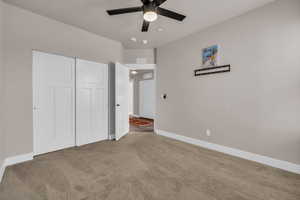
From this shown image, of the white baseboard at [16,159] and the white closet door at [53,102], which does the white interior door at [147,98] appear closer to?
the white closet door at [53,102]

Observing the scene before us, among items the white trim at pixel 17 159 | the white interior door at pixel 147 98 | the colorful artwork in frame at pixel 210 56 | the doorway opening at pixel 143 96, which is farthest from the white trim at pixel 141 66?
the white trim at pixel 17 159

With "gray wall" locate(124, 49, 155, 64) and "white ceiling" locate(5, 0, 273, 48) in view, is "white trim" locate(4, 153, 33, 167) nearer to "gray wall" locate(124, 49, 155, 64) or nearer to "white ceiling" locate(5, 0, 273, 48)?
"white ceiling" locate(5, 0, 273, 48)

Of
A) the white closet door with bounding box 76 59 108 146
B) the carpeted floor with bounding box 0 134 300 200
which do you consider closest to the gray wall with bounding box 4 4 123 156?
the carpeted floor with bounding box 0 134 300 200

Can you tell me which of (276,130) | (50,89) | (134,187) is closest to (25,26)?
(50,89)

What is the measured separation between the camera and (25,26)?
250 cm

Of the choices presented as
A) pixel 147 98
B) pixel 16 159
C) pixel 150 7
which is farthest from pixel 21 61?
pixel 147 98

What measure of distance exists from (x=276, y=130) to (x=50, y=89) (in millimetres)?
4185

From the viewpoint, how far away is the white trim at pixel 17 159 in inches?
90.0

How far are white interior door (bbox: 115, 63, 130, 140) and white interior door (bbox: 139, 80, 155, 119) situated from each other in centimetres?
292

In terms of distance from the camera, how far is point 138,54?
446 cm

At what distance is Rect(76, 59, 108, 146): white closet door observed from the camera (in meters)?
3.22

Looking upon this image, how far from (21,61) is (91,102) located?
1477 mm

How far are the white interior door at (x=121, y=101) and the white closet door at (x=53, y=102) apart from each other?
1.01 meters

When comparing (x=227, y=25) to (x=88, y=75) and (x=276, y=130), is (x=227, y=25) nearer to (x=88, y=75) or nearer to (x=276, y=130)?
(x=276, y=130)
